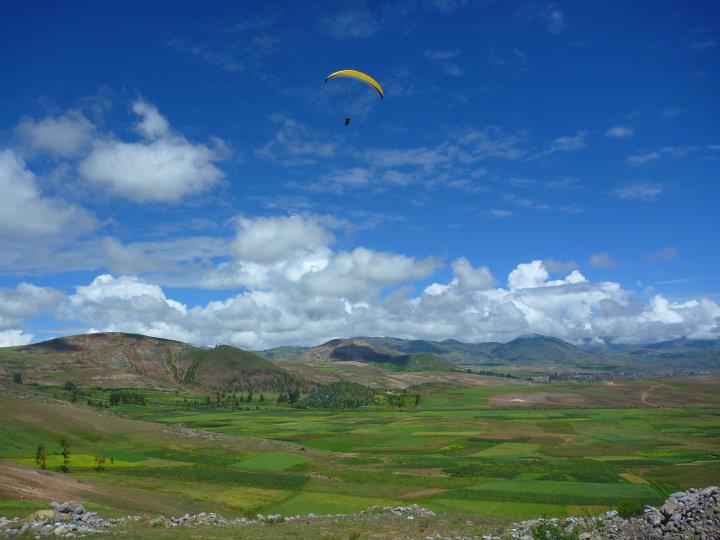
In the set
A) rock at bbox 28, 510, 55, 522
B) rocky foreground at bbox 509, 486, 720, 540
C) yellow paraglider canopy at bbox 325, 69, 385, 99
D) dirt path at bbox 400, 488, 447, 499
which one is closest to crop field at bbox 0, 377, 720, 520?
dirt path at bbox 400, 488, 447, 499

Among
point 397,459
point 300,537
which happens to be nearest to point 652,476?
point 397,459

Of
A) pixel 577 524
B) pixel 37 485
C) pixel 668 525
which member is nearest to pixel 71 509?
pixel 37 485

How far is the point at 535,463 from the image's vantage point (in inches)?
3484

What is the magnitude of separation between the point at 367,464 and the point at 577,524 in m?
62.5

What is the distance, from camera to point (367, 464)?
297ft

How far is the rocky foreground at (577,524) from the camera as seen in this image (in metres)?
26.0

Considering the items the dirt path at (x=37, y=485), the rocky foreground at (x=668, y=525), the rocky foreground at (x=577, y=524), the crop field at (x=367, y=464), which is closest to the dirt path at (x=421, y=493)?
the crop field at (x=367, y=464)

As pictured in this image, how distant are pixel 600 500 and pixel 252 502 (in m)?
43.5

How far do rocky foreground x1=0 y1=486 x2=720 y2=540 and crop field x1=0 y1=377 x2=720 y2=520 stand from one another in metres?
6.34

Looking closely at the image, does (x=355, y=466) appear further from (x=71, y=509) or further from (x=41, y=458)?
(x=71, y=509)

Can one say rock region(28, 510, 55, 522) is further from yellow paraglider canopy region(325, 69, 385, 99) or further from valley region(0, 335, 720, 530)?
yellow paraglider canopy region(325, 69, 385, 99)

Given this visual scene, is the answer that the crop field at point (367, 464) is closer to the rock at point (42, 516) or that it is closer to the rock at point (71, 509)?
the rock at point (42, 516)

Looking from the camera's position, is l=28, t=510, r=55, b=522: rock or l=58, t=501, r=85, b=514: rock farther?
l=58, t=501, r=85, b=514: rock

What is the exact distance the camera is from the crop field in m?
57.4
